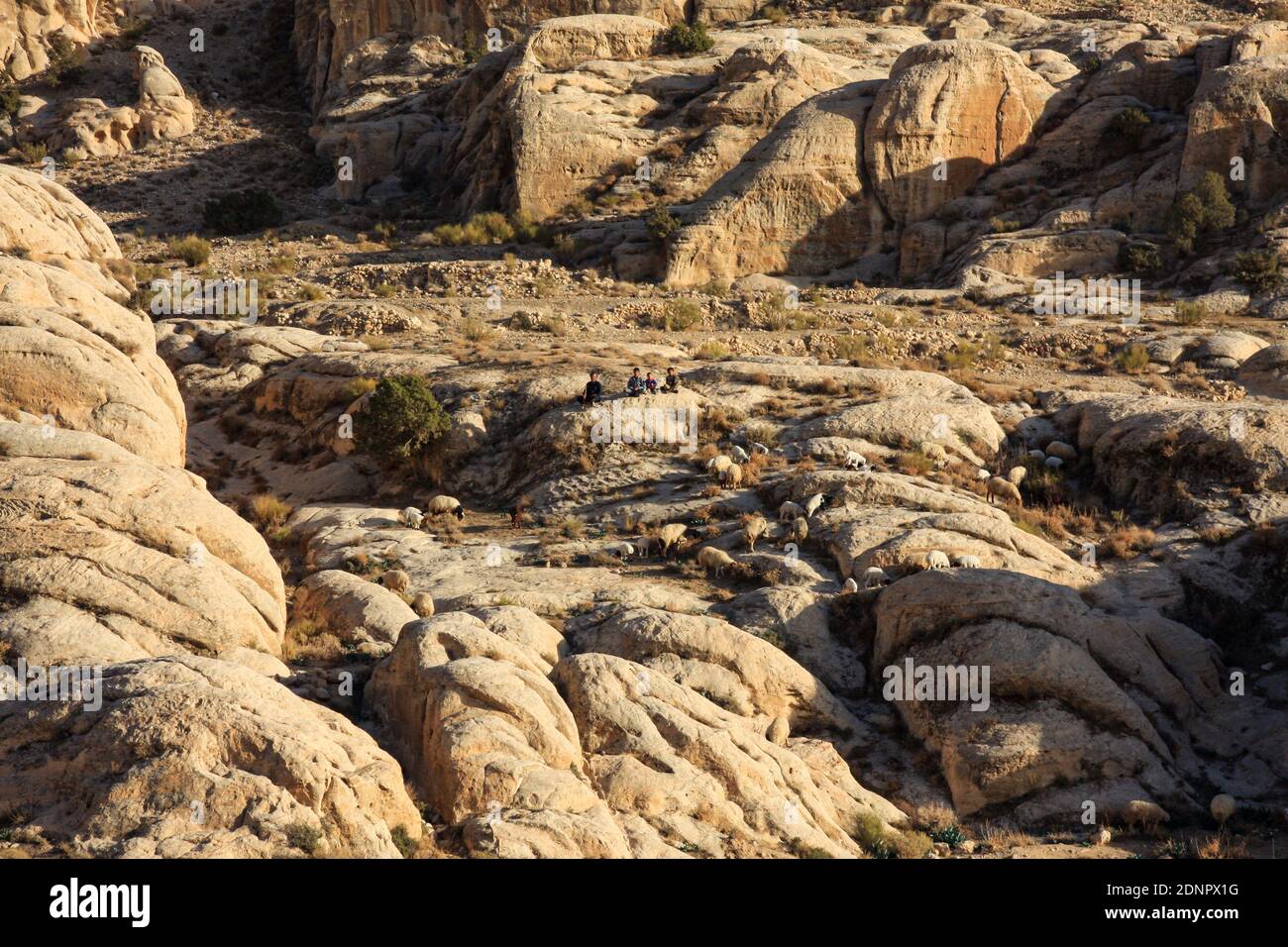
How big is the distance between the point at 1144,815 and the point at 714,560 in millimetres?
7684

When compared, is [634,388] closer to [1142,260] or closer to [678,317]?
[678,317]

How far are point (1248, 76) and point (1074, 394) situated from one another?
15946 mm

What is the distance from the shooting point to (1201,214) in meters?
35.0

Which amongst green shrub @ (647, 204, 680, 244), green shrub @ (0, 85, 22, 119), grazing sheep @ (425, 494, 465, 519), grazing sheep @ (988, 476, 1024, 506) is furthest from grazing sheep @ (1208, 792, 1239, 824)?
green shrub @ (0, 85, 22, 119)

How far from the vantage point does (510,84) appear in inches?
1718

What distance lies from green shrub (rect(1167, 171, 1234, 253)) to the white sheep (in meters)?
18.2

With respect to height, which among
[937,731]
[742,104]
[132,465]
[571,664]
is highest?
[742,104]

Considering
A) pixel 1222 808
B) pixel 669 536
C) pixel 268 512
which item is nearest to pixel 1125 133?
pixel 669 536

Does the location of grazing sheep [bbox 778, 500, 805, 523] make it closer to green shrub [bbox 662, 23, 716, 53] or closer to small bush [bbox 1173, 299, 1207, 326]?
small bush [bbox 1173, 299, 1207, 326]

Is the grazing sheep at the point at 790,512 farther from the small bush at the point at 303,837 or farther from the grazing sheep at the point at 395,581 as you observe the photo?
the small bush at the point at 303,837

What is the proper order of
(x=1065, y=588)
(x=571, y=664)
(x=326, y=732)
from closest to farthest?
(x=326, y=732)
(x=571, y=664)
(x=1065, y=588)

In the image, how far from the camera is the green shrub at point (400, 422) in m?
25.5
